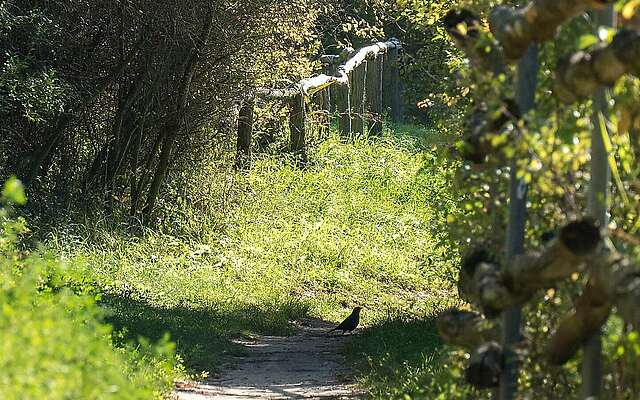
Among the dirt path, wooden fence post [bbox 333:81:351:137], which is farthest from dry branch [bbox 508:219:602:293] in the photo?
wooden fence post [bbox 333:81:351:137]

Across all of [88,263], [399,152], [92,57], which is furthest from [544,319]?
[399,152]

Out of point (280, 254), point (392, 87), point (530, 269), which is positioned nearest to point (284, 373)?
point (530, 269)

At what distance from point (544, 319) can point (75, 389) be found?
7.72 feet

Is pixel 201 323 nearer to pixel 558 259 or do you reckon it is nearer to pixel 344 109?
pixel 558 259

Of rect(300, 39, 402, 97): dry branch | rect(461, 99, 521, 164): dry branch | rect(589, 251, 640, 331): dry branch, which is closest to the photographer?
rect(589, 251, 640, 331): dry branch

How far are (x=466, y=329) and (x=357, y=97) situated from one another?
18.6m

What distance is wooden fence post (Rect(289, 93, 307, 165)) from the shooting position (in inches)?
781

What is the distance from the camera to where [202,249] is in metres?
16.0

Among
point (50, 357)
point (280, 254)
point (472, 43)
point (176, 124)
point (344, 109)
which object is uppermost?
point (344, 109)

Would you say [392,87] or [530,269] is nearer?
[530,269]

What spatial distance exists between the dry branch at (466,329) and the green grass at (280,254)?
11.5 feet

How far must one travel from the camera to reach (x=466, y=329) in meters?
5.78

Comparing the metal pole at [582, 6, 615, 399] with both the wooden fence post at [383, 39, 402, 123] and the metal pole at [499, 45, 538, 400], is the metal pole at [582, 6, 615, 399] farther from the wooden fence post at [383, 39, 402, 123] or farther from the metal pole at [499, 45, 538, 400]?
the wooden fence post at [383, 39, 402, 123]

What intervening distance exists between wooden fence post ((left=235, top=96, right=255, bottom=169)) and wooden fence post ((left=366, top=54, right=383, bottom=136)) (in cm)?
650
